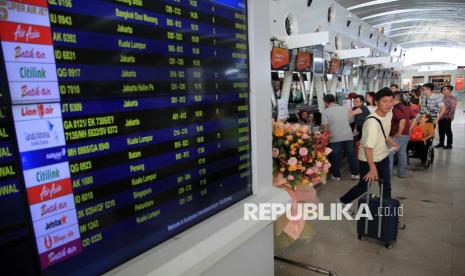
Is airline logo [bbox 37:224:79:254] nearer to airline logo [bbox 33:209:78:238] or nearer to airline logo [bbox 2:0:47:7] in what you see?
airline logo [bbox 33:209:78:238]

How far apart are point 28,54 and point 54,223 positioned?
1.79ft

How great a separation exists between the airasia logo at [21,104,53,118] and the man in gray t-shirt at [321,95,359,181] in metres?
4.91

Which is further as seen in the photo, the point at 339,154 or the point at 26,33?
the point at 339,154

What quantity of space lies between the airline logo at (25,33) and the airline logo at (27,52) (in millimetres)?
14

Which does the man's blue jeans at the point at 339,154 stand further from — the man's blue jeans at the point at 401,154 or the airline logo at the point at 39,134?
the airline logo at the point at 39,134

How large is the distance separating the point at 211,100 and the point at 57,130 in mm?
739

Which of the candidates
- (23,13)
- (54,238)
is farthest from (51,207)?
(23,13)

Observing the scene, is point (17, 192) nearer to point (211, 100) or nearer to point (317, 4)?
point (211, 100)

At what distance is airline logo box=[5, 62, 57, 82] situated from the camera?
0.85 metres

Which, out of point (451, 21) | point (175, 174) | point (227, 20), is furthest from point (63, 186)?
point (451, 21)

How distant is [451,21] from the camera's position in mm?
→ 13766

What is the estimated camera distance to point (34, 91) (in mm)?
900

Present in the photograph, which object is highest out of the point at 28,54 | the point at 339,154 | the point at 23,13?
the point at 23,13

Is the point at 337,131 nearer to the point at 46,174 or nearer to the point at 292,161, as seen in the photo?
the point at 292,161
